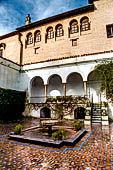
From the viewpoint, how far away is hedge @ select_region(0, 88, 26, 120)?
1251cm

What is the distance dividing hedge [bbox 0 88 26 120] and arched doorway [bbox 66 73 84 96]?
5.78m

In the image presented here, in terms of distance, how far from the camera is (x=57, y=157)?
398 centimetres

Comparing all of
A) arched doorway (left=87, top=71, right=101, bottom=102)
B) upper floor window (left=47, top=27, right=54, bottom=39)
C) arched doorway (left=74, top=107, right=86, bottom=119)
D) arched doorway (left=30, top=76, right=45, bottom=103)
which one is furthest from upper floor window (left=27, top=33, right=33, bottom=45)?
arched doorway (left=74, top=107, right=86, bottom=119)

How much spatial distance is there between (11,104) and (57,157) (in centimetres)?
1049

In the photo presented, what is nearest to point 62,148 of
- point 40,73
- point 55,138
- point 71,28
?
point 55,138

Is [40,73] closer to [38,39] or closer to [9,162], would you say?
[38,39]

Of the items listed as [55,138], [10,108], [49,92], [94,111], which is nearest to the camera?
[55,138]

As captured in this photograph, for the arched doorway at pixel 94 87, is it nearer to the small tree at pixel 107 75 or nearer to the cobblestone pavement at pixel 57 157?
the small tree at pixel 107 75

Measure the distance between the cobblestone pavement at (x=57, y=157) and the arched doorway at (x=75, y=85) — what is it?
34.6ft

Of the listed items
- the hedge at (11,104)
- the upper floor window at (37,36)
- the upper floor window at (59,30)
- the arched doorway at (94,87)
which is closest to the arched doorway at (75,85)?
the arched doorway at (94,87)

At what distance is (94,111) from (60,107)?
11.2ft

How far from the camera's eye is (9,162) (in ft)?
11.9

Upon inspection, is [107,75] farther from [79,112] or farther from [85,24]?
[85,24]

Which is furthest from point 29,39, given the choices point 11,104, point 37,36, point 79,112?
point 79,112
